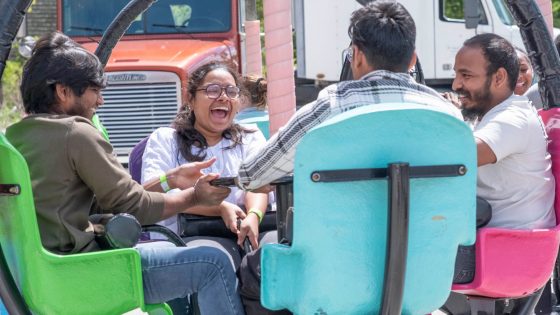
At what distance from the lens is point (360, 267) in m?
3.29

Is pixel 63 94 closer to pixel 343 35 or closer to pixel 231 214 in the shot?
pixel 231 214

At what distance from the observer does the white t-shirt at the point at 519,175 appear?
4.03 metres

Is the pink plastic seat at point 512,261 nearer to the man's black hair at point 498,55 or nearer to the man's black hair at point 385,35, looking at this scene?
the man's black hair at point 498,55

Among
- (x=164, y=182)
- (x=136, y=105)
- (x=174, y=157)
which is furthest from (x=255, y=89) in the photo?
(x=136, y=105)

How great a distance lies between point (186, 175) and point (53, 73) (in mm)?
635

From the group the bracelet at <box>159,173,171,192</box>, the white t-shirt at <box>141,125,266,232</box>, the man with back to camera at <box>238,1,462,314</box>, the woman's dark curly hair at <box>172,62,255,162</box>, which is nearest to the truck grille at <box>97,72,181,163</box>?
the woman's dark curly hair at <box>172,62,255,162</box>

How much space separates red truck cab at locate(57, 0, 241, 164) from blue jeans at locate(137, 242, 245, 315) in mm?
7371

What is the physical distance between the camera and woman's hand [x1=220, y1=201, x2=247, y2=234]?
4.36 meters

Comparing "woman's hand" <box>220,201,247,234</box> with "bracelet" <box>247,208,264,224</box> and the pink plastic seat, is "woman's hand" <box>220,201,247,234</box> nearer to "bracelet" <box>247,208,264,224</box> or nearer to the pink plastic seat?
"bracelet" <box>247,208,264,224</box>

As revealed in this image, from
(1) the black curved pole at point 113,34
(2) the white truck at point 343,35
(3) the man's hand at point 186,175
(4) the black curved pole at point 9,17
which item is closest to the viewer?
(4) the black curved pole at point 9,17

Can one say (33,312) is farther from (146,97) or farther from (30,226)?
(146,97)

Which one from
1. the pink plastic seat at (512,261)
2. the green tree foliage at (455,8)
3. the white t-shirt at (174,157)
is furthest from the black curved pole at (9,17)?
the green tree foliage at (455,8)

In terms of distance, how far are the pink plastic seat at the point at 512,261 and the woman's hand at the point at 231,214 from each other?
37.4 inches

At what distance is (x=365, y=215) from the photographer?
129 inches
